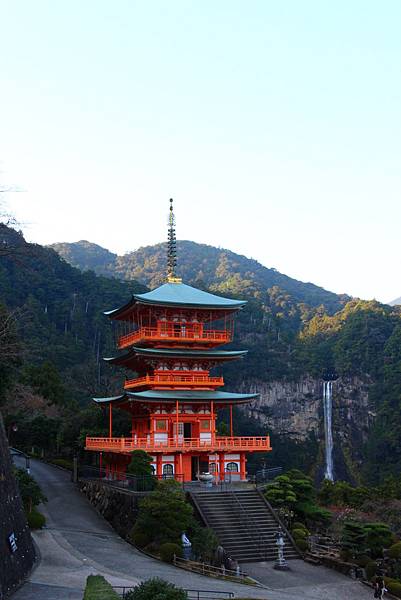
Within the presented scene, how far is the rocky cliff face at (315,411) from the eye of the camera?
96.4 m

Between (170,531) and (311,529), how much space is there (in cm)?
782

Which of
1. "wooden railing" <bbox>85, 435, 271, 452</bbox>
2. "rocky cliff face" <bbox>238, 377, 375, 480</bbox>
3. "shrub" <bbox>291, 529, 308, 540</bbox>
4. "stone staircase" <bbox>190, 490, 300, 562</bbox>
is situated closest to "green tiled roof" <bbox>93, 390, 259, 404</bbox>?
"wooden railing" <bbox>85, 435, 271, 452</bbox>

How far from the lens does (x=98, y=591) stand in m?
15.1

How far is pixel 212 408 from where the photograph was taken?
33.8 meters

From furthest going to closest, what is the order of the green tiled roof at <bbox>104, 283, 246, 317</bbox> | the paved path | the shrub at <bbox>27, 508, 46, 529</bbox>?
the green tiled roof at <bbox>104, 283, 246, 317</bbox>
the shrub at <bbox>27, 508, 46, 529</bbox>
the paved path

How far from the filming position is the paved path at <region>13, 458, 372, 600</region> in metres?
18.7

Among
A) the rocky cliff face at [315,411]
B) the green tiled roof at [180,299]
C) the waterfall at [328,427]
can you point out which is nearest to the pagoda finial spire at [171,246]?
the green tiled roof at [180,299]

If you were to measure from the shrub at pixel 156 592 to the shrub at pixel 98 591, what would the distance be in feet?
3.51

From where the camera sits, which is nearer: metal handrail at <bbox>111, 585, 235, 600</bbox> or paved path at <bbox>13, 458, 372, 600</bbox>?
metal handrail at <bbox>111, 585, 235, 600</bbox>

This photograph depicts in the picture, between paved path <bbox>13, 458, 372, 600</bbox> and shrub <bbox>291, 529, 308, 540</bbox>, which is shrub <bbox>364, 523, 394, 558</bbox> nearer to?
paved path <bbox>13, 458, 372, 600</bbox>

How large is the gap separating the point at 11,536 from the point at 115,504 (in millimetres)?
11949

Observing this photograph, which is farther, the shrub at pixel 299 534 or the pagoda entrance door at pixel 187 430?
the pagoda entrance door at pixel 187 430

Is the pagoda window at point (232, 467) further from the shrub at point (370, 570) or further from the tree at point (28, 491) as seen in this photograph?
the shrub at point (370, 570)

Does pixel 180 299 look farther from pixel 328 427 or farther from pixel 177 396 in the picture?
pixel 328 427
